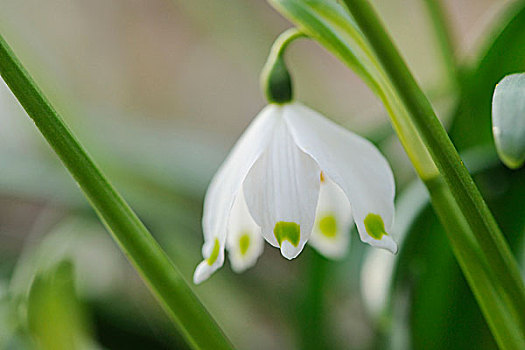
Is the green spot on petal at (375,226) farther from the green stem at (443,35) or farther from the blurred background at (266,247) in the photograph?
the green stem at (443,35)

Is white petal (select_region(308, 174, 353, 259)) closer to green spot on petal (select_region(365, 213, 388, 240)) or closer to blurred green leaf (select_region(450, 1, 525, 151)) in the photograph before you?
green spot on petal (select_region(365, 213, 388, 240))

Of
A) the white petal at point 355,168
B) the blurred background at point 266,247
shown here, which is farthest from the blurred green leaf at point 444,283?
the white petal at point 355,168

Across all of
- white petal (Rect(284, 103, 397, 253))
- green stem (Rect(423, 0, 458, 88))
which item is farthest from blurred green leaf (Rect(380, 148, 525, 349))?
white petal (Rect(284, 103, 397, 253))

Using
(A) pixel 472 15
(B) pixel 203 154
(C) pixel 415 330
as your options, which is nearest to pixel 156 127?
(B) pixel 203 154

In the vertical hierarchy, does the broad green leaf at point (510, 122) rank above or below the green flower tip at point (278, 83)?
above

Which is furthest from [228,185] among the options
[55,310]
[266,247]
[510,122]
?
[266,247]

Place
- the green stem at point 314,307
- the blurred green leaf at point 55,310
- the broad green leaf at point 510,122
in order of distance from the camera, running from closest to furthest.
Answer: the broad green leaf at point 510,122 < the blurred green leaf at point 55,310 < the green stem at point 314,307

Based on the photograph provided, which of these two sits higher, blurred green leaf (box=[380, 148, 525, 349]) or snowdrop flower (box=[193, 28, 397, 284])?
snowdrop flower (box=[193, 28, 397, 284])

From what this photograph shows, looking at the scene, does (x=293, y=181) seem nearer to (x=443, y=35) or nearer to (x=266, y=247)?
(x=443, y=35)
